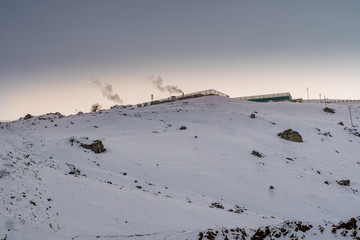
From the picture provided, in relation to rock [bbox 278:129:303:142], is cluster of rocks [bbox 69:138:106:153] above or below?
above

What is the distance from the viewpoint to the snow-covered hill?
11.0 metres

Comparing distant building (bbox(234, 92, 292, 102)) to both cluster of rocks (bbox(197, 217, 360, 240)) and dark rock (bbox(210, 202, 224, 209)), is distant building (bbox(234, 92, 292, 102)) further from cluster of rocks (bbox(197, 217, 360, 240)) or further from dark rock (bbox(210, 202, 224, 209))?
cluster of rocks (bbox(197, 217, 360, 240))

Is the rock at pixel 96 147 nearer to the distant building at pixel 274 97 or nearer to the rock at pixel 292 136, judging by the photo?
the rock at pixel 292 136

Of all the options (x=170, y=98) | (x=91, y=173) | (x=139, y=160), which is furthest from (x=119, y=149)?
(x=170, y=98)

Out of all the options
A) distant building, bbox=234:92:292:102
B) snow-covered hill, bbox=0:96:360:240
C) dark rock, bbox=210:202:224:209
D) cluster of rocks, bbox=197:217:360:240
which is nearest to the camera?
cluster of rocks, bbox=197:217:360:240

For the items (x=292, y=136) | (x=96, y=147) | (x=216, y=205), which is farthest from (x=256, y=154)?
(x=96, y=147)

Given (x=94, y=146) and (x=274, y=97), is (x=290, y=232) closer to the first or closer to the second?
(x=94, y=146)

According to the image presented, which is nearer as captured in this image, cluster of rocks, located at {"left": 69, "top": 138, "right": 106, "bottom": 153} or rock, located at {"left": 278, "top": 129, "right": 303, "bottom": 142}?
cluster of rocks, located at {"left": 69, "top": 138, "right": 106, "bottom": 153}

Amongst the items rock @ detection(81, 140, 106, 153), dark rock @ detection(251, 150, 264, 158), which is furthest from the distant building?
rock @ detection(81, 140, 106, 153)

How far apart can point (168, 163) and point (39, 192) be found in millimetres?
13994

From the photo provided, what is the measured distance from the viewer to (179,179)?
74.2 feet

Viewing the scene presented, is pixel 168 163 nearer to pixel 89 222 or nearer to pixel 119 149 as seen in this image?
pixel 119 149

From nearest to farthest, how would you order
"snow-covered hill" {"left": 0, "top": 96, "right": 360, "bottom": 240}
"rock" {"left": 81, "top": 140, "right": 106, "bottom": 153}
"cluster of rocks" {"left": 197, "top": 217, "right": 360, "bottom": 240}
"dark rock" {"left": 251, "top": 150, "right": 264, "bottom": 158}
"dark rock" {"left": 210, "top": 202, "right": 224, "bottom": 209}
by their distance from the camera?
"cluster of rocks" {"left": 197, "top": 217, "right": 360, "bottom": 240}
"snow-covered hill" {"left": 0, "top": 96, "right": 360, "bottom": 240}
"dark rock" {"left": 210, "top": 202, "right": 224, "bottom": 209}
"rock" {"left": 81, "top": 140, "right": 106, "bottom": 153}
"dark rock" {"left": 251, "top": 150, "right": 264, "bottom": 158}

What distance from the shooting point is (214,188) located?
22.0m
